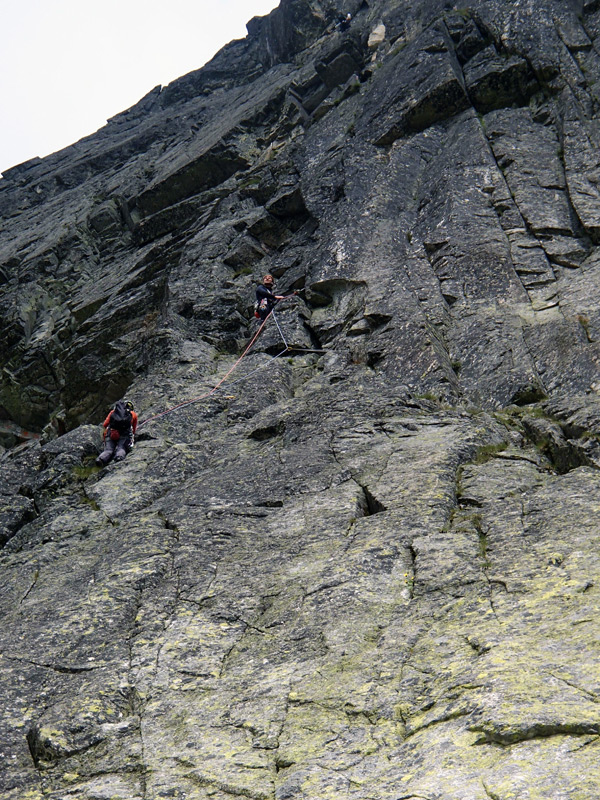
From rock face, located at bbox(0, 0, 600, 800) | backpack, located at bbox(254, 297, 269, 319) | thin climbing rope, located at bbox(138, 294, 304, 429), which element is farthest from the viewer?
backpack, located at bbox(254, 297, 269, 319)

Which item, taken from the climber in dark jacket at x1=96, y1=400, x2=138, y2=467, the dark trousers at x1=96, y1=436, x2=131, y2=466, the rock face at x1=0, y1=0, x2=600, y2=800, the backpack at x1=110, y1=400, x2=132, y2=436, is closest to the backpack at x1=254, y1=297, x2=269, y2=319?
the rock face at x1=0, y1=0, x2=600, y2=800

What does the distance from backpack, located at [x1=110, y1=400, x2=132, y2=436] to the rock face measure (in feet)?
2.13

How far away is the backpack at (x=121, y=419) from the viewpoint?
17500 mm

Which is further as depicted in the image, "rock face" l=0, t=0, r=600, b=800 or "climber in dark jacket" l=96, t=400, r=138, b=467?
"climber in dark jacket" l=96, t=400, r=138, b=467

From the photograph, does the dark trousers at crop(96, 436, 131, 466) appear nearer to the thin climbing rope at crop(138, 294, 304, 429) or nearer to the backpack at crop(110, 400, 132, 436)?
the backpack at crop(110, 400, 132, 436)

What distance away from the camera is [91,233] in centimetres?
4128

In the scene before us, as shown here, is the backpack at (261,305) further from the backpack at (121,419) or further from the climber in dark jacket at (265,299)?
the backpack at (121,419)

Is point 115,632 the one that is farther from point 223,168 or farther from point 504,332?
point 223,168

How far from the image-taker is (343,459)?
46.5ft

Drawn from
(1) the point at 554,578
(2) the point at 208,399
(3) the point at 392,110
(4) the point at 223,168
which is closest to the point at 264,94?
(4) the point at 223,168

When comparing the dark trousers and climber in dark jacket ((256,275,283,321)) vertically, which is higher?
climber in dark jacket ((256,275,283,321))

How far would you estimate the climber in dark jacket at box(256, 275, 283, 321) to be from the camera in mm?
23125

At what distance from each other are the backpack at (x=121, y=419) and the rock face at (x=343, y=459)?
65 cm

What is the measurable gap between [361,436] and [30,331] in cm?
2564
